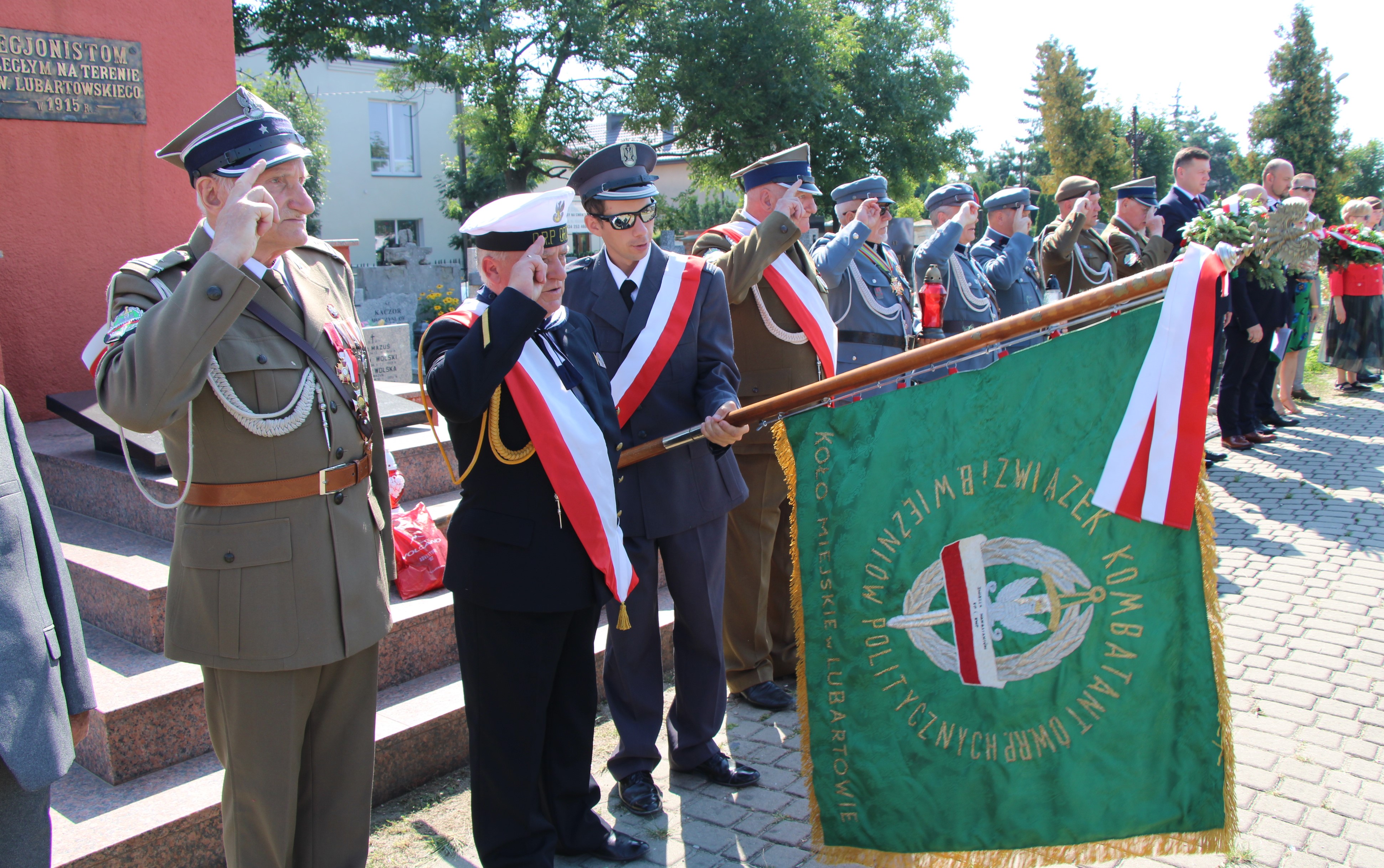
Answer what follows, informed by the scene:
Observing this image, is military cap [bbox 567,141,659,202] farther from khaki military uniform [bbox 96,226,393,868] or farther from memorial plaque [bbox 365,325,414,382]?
memorial plaque [bbox 365,325,414,382]

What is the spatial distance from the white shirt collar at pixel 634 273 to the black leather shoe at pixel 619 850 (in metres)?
1.71

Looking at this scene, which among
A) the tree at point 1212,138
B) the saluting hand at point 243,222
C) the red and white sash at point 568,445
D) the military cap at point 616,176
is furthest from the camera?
the tree at point 1212,138

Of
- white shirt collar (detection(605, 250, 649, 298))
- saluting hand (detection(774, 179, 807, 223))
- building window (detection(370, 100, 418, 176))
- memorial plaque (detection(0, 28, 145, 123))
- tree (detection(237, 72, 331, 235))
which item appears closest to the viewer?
white shirt collar (detection(605, 250, 649, 298))

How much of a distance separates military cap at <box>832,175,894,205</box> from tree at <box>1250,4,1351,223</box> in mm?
23156

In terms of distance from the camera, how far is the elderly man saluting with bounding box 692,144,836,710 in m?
3.81

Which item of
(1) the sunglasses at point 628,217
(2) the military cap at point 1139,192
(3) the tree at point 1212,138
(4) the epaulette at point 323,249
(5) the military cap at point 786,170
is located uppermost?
(3) the tree at point 1212,138

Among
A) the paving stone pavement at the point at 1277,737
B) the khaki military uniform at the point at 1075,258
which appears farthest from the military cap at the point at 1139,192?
the paving stone pavement at the point at 1277,737

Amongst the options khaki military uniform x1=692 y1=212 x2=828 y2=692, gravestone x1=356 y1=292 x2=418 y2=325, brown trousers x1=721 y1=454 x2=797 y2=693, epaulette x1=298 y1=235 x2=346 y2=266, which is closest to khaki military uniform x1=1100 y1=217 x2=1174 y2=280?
khaki military uniform x1=692 y1=212 x2=828 y2=692

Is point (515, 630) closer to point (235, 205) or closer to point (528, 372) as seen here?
point (528, 372)

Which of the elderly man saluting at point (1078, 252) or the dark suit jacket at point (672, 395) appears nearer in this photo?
the dark suit jacket at point (672, 395)

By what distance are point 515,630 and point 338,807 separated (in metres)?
0.63

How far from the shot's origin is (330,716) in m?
2.45

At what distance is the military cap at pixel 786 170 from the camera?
382 centimetres

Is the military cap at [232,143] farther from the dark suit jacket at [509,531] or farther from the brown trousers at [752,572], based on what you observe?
the brown trousers at [752,572]
